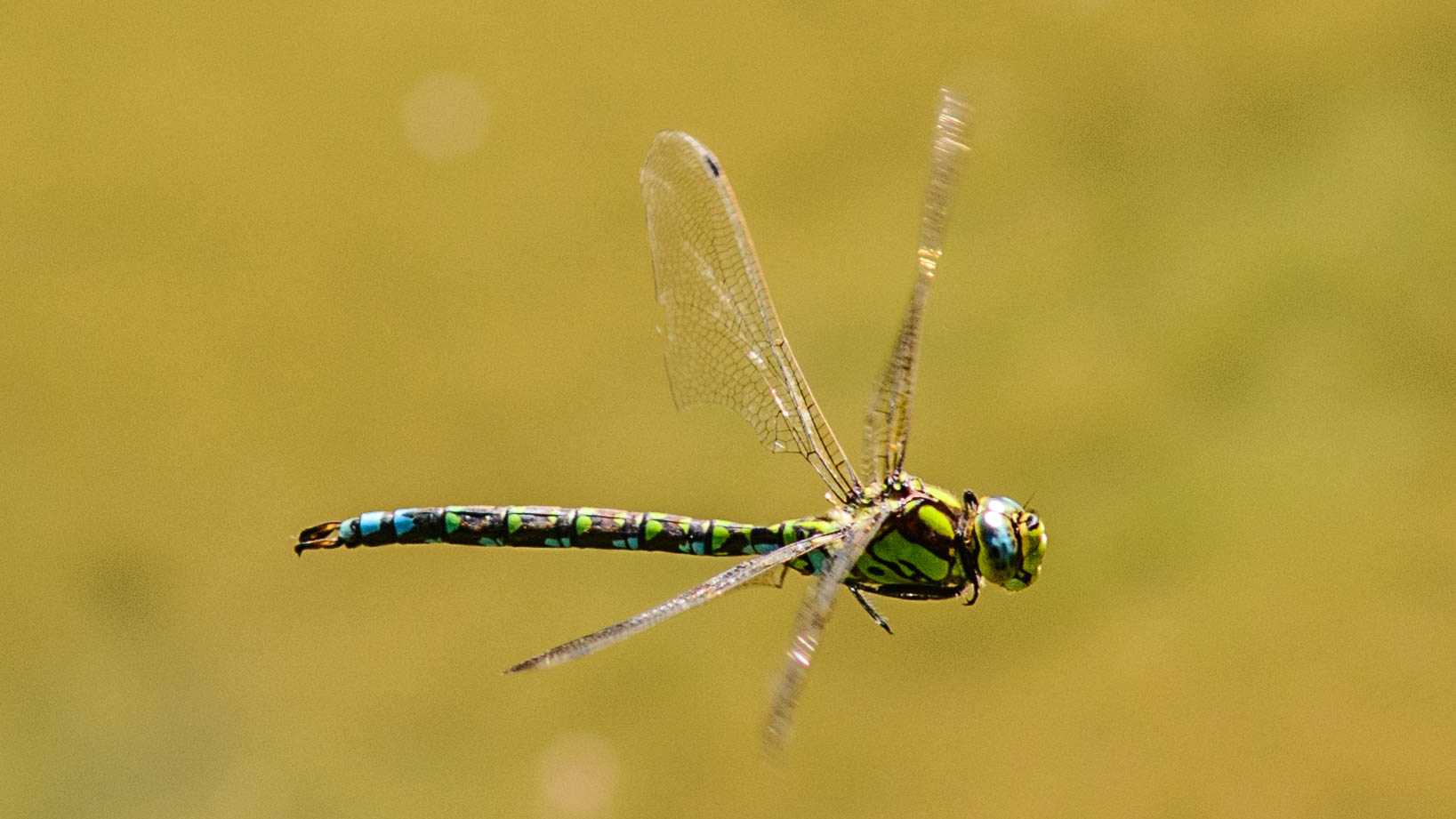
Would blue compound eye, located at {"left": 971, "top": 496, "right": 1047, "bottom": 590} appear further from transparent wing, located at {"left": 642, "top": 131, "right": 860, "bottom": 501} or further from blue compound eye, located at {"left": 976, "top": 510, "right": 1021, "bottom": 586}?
transparent wing, located at {"left": 642, "top": 131, "right": 860, "bottom": 501}

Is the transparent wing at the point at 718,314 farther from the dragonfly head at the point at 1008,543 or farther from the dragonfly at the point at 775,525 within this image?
the dragonfly head at the point at 1008,543

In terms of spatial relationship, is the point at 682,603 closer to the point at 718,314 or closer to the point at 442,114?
the point at 718,314

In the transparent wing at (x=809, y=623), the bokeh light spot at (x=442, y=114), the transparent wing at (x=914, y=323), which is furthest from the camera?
the bokeh light spot at (x=442, y=114)

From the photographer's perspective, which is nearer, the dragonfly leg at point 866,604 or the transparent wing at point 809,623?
the transparent wing at point 809,623

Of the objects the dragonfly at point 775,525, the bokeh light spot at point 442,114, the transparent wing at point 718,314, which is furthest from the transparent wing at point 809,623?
the bokeh light spot at point 442,114

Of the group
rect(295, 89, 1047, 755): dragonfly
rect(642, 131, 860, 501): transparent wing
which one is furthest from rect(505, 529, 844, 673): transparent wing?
rect(642, 131, 860, 501): transparent wing

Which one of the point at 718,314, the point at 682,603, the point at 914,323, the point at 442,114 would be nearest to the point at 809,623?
the point at 682,603

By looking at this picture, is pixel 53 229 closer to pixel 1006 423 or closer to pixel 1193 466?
pixel 1006 423
